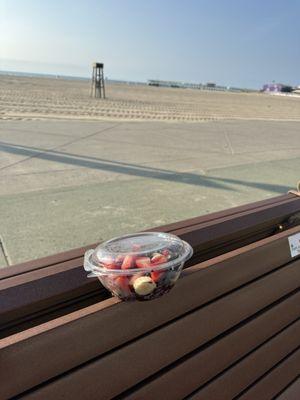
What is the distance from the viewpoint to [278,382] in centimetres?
181

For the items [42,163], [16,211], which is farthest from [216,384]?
[42,163]

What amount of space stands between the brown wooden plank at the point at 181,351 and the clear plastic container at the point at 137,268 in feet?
0.59

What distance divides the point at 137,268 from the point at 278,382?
103cm

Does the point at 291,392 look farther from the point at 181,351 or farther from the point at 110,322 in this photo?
the point at 110,322

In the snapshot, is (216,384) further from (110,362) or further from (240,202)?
(240,202)

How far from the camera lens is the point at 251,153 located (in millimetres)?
7395

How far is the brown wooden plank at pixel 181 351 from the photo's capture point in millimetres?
1139

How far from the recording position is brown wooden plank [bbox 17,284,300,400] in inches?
44.8

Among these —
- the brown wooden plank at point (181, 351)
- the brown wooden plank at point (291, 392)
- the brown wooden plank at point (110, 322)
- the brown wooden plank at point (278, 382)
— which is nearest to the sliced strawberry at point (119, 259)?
the brown wooden plank at point (110, 322)

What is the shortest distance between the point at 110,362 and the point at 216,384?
1.74 ft

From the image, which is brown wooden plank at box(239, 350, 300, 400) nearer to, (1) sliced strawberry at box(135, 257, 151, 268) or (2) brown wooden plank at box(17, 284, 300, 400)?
(2) brown wooden plank at box(17, 284, 300, 400)

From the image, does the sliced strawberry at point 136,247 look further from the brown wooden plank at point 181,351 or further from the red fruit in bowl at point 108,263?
the brown wooden plank at point 181,351

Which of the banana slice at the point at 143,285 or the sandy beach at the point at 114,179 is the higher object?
the banana slice at the point at 143,285

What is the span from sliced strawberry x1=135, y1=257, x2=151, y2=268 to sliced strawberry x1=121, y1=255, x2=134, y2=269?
0.6 inches
